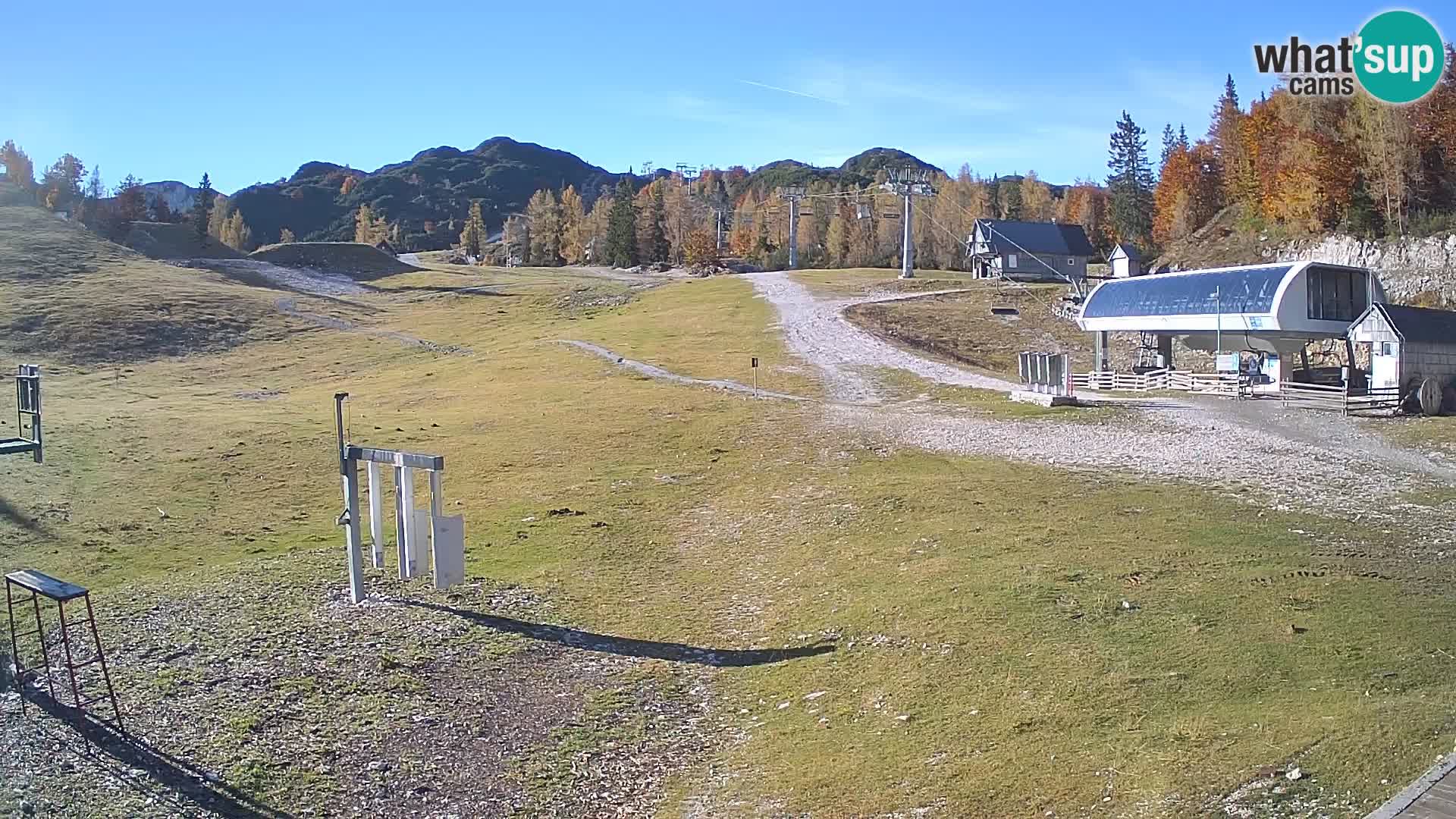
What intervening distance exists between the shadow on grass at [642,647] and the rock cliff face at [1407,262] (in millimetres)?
51930

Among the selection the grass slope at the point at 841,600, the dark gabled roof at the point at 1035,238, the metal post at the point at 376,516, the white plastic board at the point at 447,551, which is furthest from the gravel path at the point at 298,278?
the white plastic board at the point at 447,551

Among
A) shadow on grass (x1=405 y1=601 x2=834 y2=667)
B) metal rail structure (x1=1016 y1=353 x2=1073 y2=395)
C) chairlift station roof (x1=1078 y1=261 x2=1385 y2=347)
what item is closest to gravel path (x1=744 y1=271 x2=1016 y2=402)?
metal rail structure (x1=1016 y1=353 x2=1073 y2=395)

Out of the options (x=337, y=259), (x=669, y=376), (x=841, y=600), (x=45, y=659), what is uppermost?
(x=337, y=259)

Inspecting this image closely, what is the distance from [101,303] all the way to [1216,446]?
221 feet

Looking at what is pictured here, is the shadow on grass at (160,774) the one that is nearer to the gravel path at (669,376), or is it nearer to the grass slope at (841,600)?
the grass slope at (841,600)

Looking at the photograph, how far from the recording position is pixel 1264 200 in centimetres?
8150

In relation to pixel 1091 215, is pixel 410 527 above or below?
below

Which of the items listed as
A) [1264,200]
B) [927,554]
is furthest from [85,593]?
[1264,200]

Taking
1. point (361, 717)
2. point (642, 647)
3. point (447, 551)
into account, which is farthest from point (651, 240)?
point (361, 717)

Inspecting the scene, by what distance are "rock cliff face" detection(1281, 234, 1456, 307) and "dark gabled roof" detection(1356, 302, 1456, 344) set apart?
21834mm

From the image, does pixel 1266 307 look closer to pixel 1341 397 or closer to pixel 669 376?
pixel 1341 397

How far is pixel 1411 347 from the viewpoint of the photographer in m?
33.1

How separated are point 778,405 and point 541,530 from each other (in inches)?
693

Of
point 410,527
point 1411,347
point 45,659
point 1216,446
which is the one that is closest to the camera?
point 45,659
